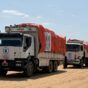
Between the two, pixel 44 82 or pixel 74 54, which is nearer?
pixel 44 82

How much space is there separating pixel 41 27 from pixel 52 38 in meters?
3.62

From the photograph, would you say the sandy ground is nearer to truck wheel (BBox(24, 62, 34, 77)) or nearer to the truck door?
truck wheel (BBox(24, 62, 34, 77))

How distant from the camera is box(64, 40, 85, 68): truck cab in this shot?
37594 millimetres

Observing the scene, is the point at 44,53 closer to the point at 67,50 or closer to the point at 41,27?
the point at 41,27

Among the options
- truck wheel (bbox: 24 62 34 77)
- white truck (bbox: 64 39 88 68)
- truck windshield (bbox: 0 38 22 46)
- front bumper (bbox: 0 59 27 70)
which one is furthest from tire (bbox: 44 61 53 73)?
white truck (bbox: 64 39 88 68)

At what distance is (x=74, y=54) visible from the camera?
1478 inches

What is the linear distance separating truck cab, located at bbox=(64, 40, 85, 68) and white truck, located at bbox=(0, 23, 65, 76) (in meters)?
10.7

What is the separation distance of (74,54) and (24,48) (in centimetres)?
1512

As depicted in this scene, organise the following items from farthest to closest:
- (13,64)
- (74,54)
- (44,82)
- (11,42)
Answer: (74,54), (11,42), (13,64), (44,82)

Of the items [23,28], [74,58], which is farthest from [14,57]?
[74,58]

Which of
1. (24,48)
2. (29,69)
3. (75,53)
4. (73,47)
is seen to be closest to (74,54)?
(75,53)

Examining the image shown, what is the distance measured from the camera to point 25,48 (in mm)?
23156

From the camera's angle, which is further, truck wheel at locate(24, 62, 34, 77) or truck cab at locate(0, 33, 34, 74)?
truck wheel at locate(24, 62, 34, 77)

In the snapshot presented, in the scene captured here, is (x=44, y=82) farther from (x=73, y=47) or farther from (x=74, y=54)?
(x=73, y=47)
